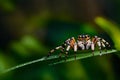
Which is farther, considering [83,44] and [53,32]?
[53,32]

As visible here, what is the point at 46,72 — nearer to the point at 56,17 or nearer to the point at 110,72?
the point at 110,72

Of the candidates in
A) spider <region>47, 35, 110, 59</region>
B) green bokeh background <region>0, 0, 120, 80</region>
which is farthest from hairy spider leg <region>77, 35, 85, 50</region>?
green bokeh background <region>0, 0, 120, 80</region>

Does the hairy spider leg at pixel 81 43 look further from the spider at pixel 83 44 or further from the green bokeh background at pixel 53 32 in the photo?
the green bokeh background at pixel 53 32

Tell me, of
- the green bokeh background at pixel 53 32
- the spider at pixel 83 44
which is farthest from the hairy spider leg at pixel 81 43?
the green bokeh background at pixel 53 32

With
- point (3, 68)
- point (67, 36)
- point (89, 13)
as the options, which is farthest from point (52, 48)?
point (89, 13)

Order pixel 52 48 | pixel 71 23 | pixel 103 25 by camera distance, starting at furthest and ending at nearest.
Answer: pixel 71 23, pixel 52 48, pixel 103 25

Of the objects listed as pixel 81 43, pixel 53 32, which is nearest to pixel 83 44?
pixel 81 43

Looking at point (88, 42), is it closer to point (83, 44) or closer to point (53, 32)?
point (83, 44)

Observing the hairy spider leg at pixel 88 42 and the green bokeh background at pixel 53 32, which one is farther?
the green bokeh background at pixel 53 32
